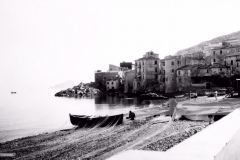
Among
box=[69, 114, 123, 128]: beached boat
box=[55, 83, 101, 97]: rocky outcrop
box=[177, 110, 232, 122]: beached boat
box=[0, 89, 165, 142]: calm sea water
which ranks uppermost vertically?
box=[55, 83, 101, 97]: rocky outcrop

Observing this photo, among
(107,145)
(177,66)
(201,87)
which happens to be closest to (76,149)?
(107,145)

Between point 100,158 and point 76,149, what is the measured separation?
12.1 feet

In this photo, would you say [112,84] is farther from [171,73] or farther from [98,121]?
[98,121]

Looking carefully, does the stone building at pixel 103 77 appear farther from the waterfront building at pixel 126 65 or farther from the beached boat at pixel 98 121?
the beached boat at pixel 98 121

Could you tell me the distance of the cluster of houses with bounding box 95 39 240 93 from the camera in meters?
62.6

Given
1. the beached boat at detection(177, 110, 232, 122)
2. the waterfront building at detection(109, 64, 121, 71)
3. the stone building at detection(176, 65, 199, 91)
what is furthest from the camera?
the waterfront building at detection(109, 64, 121, 71)

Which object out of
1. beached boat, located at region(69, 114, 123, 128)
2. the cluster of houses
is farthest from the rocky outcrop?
beached boat, located at region(69, 114, 123, 128)

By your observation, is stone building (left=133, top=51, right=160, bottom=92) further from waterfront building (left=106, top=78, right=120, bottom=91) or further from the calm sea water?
waterfront building (left=106, top=78, right=120, bottom=91)

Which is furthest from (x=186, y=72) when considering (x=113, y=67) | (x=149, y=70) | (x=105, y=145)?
(x=113, y=67)

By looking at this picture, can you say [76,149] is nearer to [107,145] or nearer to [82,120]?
[107,145]

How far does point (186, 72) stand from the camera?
66.9 m

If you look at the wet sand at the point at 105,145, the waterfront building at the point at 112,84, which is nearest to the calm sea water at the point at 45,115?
the wet sand at the point at 105,145

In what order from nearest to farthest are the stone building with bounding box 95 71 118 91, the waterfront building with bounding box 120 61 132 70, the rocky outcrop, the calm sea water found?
the calm sea water
the stone building with bounding box 95 71 118 91
the rocky outcrop
the waterfront building with bounding box 120 61 132 70

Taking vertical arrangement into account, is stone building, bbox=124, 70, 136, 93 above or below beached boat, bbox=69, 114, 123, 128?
above
